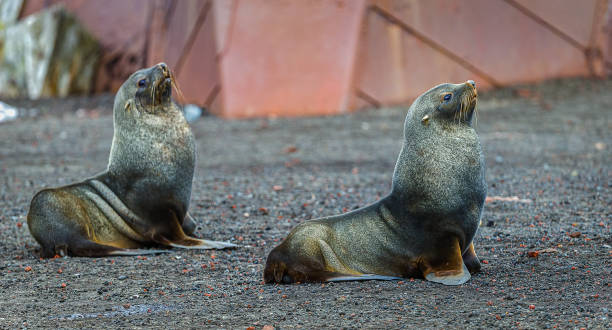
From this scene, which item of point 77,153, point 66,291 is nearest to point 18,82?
point 77,153

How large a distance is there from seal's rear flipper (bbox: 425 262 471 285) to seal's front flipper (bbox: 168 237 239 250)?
5.28 ft

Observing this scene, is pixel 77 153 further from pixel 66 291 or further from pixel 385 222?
pixel 385 222

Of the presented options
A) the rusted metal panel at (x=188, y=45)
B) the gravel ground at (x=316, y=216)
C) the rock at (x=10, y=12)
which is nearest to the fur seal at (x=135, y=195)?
the gravel ground at (x=316, y=216)

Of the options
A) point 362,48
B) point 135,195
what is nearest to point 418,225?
point 135,195

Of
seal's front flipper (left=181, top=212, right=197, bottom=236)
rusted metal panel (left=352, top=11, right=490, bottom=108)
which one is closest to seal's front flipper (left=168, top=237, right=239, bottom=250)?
seal's front flipper (left=181, top=212, right=197, bottom=236)

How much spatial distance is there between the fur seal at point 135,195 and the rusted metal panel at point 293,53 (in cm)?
678

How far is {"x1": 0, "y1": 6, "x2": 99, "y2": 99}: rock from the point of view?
16344mm

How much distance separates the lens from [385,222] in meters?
4.34

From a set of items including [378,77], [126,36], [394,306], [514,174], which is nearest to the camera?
[394,306]

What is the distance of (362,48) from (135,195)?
291 inches

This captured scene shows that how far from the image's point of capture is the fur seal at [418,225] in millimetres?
4246

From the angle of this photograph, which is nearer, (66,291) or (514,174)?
(66,291)

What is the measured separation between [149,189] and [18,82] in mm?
12570

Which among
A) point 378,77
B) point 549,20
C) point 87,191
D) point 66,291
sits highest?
point 549,20
